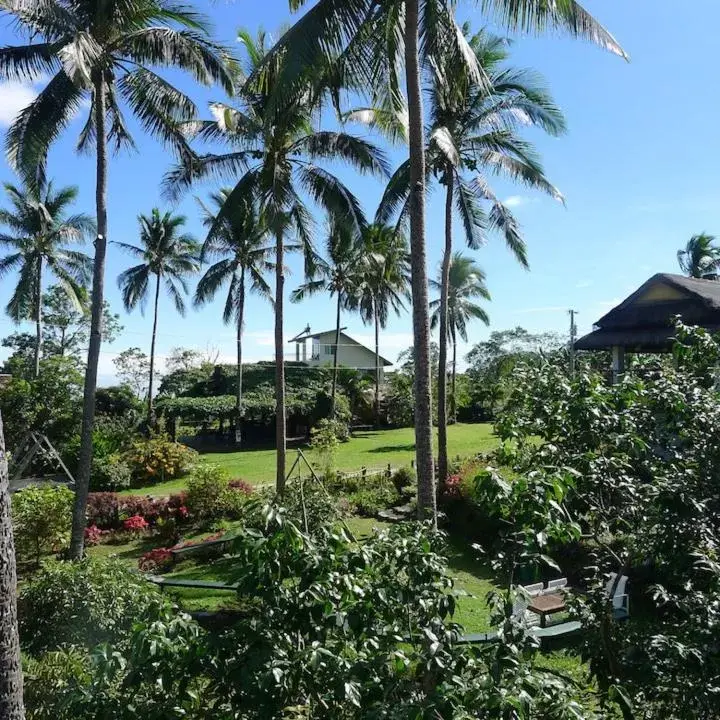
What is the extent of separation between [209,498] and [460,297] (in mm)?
26795

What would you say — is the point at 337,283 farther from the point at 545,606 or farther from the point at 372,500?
the point at 545,606

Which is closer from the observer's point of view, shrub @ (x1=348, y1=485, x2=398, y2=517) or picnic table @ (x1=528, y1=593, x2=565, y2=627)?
picnic table @ (x1=528, y1=593, x2=565, y2=627)

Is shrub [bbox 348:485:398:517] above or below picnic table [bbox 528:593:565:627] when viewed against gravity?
above

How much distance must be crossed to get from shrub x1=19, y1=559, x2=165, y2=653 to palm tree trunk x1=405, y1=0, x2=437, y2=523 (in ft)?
12.2

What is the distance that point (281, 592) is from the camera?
10.5 ft

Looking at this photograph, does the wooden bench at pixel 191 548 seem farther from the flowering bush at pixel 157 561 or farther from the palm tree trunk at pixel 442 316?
the palm tree trunk at pixel 442 316

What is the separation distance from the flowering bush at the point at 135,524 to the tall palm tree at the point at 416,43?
8.71 metres

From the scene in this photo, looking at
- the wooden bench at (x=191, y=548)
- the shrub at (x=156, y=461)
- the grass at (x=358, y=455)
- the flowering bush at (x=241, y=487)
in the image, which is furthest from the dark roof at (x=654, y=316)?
the shrub at (x=156, y=461)

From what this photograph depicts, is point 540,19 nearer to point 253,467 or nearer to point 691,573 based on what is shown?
point 691,573

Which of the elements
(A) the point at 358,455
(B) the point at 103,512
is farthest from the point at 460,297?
(B) the point at 103,512

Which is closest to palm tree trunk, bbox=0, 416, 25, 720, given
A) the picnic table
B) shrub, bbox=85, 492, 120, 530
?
the picnic table

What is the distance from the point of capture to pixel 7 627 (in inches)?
151

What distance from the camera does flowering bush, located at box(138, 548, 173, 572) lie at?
11688 mm

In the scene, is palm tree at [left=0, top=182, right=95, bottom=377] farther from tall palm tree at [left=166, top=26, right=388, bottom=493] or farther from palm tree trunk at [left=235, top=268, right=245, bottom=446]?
Answer: tall palm tree at [left=166, top=26, right=388, bottom=493]
